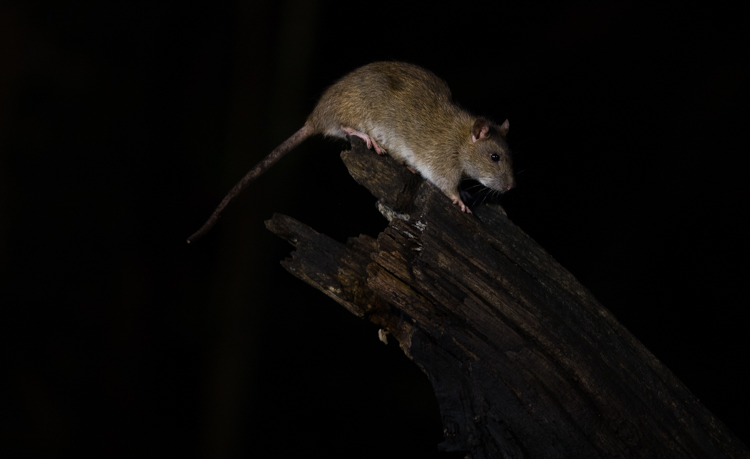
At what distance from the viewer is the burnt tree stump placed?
Result: 3020 millimetres

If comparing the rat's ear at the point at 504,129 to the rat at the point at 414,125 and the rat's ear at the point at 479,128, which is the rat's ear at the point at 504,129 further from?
the rat's ear at the point at 479,128

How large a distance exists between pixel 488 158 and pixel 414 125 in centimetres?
61

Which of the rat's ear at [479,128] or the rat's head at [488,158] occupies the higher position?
the rat's ear at [479,128]

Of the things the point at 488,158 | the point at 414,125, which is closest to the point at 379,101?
the point at 414,125

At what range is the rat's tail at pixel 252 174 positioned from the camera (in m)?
3.88

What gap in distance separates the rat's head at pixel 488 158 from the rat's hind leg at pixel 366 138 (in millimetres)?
687

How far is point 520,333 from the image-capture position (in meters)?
3.20

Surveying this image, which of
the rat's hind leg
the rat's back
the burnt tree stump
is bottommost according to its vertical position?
the burnt tree stump

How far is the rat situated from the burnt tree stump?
82 centimetres

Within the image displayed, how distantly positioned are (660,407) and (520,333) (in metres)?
0.84

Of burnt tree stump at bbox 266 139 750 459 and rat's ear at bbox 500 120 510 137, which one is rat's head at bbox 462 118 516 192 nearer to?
rat's ear at bbox 500 120 510 137

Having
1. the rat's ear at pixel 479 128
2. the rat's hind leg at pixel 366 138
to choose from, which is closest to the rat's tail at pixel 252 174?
the rat's hind leg at pixel 366 138

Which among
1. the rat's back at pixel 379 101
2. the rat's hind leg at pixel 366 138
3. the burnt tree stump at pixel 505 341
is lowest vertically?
the burnt tree stump at pixel 505 341

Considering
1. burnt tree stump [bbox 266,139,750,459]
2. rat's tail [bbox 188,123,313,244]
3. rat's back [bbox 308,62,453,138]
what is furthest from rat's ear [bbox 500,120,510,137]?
rat's tail [bbox 188,123,313,244]
